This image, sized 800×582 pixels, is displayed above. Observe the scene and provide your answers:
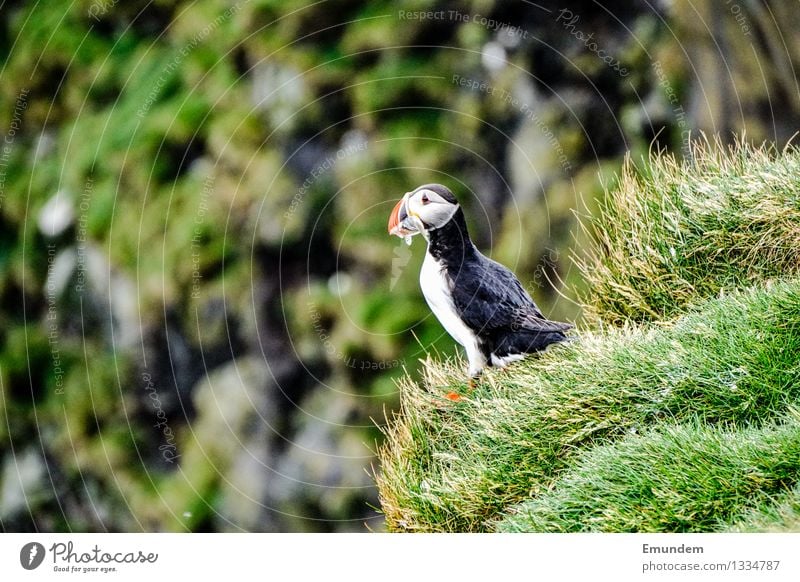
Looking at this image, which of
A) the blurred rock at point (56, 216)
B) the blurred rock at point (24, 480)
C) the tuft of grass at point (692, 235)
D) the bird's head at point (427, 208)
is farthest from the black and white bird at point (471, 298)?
the blurred rock at point (24, 480)

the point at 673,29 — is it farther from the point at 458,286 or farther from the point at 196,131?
the point at 196,131

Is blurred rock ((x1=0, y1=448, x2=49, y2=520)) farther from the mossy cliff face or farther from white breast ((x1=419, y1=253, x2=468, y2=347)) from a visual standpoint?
white breast ((x1=419, y1=253, x2=468, y2=347))

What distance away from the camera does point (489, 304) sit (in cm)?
210

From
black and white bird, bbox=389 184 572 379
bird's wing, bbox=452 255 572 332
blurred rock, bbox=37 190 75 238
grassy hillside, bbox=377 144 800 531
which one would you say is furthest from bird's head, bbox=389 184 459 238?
blurred rock, bbox=37 190 75 238

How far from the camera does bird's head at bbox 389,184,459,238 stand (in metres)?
2.13

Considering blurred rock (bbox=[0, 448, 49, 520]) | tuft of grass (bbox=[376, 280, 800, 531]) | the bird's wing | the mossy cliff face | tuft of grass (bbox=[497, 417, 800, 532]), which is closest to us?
tuft of grass (bbox=[497, 417, 800, 532])

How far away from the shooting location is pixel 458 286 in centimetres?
209

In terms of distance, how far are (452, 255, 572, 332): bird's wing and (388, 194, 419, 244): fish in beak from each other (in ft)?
0.61

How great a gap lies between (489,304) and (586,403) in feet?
1.17

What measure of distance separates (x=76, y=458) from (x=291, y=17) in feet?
5.64

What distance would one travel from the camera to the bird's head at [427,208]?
2.13m

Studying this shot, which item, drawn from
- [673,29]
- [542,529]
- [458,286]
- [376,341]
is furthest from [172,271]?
[673,29]

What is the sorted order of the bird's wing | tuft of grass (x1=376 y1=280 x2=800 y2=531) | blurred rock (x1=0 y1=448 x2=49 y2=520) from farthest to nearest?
blurred rock (x1=0 y1=448 x2=49 y2=520) < the bird's wing < tuft of grass (x1=376 y1=280 x2=800 y2=531)

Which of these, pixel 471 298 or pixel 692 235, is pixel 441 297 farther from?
pixel 692 235
